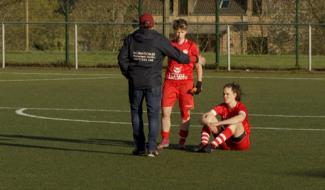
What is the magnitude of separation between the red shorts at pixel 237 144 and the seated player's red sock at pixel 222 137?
0.62ft

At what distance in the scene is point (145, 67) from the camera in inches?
511

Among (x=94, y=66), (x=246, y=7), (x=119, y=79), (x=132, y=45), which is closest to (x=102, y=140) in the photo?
(x=132, y=45)

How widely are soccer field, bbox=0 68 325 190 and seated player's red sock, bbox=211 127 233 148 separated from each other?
0.13m

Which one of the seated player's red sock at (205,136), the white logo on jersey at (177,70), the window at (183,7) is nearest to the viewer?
the seated player's red sock at (205,136)

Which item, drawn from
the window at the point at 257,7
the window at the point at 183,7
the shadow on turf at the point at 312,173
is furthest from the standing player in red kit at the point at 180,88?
the window at the point at 183,7

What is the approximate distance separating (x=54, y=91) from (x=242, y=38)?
14.9 m

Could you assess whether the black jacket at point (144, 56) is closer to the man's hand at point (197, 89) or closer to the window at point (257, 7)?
the man's hand at point (197, 89)

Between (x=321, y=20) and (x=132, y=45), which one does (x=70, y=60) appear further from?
(x=132, y=45)

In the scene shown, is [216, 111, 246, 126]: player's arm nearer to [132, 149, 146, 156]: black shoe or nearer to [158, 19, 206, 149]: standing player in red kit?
[158, 19, 206, 149]: standing player in red kit

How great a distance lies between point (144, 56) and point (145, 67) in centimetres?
14

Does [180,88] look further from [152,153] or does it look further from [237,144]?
[152,153]

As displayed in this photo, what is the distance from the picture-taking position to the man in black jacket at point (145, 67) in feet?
42.4

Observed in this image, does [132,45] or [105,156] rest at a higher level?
[132,45]

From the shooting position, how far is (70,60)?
38219 millimetres
